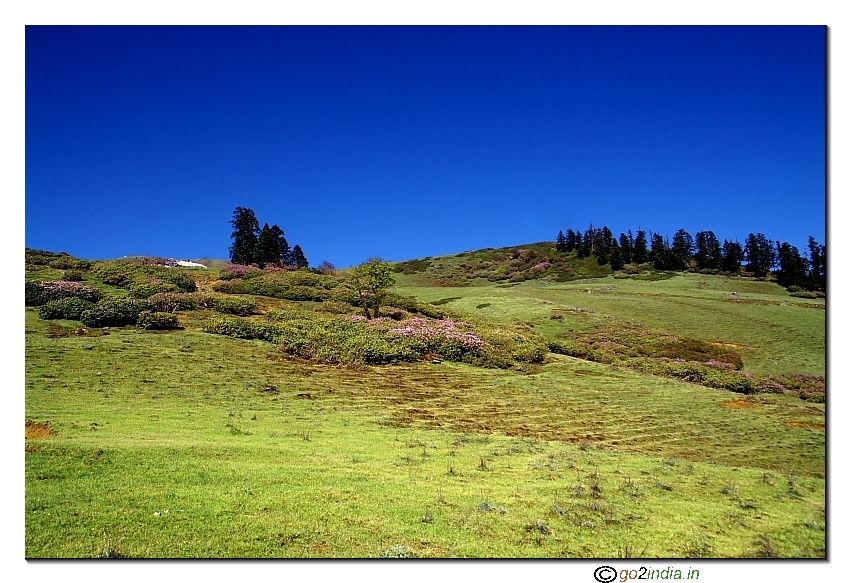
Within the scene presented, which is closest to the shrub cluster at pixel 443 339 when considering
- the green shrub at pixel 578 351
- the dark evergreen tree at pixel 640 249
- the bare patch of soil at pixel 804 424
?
the green shrub at pixel 578 351

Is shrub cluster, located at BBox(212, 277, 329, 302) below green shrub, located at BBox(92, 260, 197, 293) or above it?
below

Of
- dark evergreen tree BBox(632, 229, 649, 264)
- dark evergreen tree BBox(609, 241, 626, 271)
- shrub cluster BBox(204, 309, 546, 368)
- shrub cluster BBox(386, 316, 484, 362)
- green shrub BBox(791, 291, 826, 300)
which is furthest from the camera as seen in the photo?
dark evergreen tree BBox(609, 241, 626, 271)

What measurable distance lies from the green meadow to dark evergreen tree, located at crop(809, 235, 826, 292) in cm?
73

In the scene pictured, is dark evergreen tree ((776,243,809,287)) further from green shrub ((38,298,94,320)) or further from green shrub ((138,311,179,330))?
green shrub ((38,298,94,320))

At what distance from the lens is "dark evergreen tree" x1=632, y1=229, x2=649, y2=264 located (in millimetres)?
39978

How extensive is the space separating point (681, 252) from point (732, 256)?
19.5ft

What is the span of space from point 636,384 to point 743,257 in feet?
32.7

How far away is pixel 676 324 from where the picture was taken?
764 inches

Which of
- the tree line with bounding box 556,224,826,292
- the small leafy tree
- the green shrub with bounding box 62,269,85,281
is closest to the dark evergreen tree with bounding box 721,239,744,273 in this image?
the tree line with bounding box 556,224,826,292

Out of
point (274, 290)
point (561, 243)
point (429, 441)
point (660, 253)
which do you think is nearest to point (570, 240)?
point (561, 243)

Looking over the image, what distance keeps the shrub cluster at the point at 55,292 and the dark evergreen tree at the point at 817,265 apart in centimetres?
2214

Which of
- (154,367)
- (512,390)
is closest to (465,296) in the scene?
(512,390)

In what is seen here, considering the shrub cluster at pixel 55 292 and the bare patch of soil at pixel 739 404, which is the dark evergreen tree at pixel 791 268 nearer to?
the bare patch of soil at pixel 739 404
